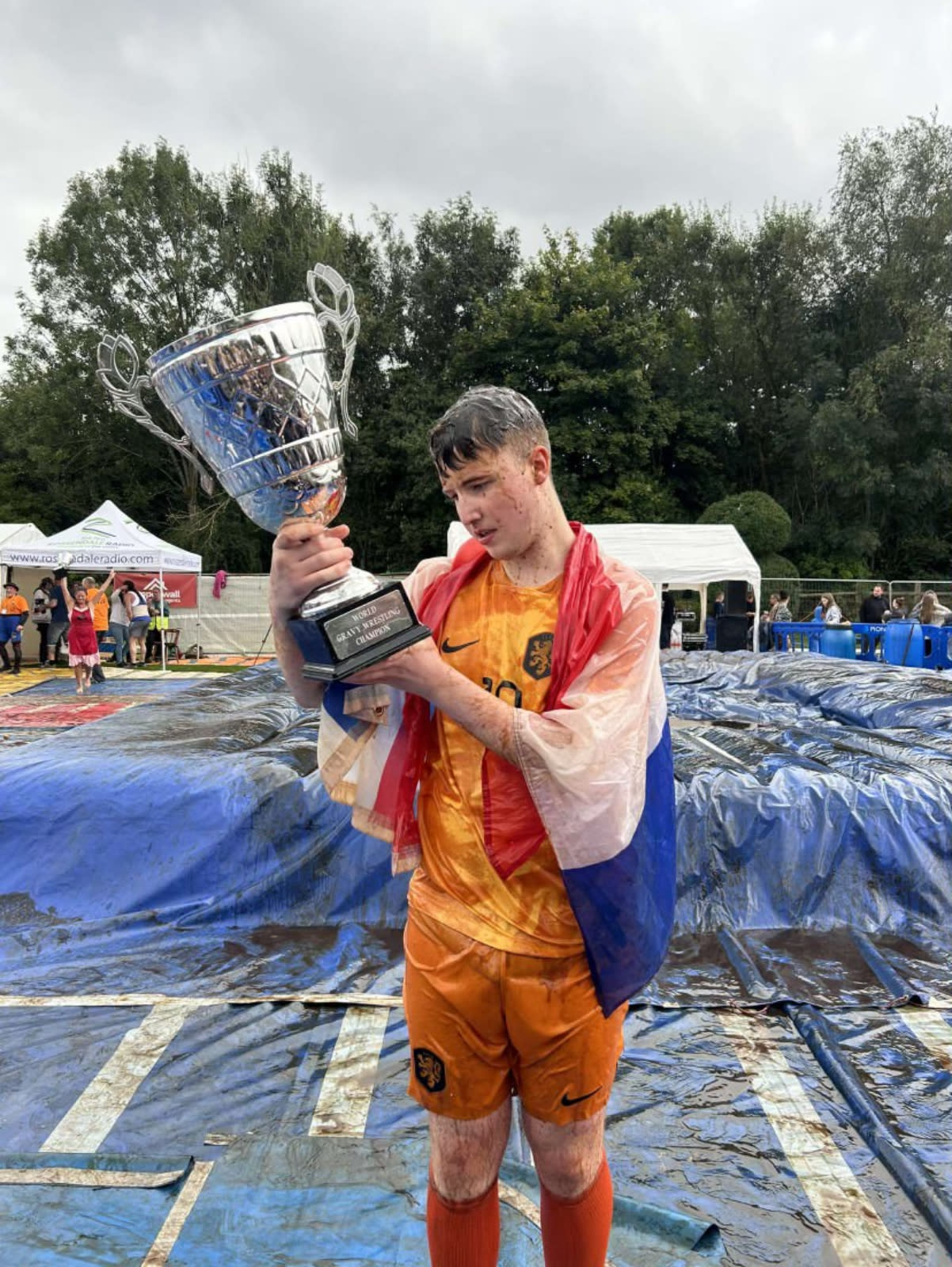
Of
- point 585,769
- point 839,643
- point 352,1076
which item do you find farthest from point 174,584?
point 585,769

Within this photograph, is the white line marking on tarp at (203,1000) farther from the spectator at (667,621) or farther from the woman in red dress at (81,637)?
the spectator at (667,621)

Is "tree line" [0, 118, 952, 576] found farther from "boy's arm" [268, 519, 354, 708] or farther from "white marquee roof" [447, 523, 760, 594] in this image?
"boy's arm" [268, 519, 354, 708]

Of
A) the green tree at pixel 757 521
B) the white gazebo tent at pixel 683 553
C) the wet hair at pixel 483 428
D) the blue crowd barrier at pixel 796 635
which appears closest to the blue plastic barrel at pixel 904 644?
the blue crowd barrier at pixel 796 635

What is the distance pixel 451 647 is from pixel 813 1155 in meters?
1.86

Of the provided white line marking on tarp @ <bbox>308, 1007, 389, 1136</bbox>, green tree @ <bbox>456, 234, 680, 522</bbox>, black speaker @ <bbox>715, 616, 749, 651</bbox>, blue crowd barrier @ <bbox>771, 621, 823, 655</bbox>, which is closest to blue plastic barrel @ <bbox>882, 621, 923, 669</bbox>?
blue crowd barrier @ <bbox>771, 621, 823, 655</bbox>

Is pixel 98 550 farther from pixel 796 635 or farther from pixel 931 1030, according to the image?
pixel 931 1030

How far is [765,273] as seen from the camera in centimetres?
2703

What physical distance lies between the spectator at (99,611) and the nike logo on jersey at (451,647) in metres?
13.2

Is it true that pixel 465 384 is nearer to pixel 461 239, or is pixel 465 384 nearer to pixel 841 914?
pixel 461 239

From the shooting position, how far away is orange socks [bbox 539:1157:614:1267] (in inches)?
54.4

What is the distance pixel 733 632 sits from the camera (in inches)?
587

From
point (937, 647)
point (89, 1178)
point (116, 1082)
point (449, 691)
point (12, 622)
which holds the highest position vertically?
point (449, 691)

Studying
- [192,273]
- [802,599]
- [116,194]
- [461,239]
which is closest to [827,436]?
[802,599]

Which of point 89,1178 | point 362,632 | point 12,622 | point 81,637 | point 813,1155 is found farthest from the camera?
point 12,622
